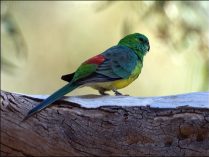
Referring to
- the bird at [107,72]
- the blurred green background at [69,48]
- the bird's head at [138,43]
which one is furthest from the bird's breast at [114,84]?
the blurred green background at [69,48]

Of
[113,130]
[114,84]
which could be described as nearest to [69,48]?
[114,84]

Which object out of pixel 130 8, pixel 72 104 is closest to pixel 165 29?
pixel 130 8

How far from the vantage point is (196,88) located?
2.35 meters

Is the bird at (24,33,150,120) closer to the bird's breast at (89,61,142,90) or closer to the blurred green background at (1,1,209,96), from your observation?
the bird's breast at (89,61,142,90)

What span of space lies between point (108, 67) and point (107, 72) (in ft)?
0.06

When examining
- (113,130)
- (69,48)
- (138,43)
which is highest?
(69,48)

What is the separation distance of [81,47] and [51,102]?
6.24 feet

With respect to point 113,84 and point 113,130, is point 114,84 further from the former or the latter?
point 113,130

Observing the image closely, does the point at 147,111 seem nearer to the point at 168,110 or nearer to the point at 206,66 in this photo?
the point at 168,110

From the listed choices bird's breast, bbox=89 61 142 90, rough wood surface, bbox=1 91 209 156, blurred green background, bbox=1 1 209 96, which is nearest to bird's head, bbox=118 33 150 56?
bird's breast, bbox=89 61 142 90

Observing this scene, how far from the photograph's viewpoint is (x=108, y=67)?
1.58 meters

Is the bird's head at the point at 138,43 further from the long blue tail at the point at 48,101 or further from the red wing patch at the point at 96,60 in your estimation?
the long blue tail at the point at 48,101

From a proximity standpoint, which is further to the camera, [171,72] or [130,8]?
[171,72]

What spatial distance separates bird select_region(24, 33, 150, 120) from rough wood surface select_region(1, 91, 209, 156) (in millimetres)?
60
